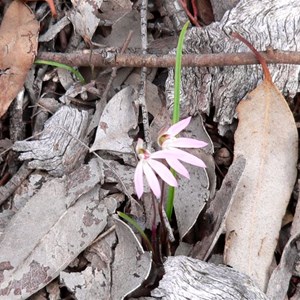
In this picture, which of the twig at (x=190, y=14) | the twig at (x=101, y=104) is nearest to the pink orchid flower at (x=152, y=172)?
the twig at (x=101, y=104)

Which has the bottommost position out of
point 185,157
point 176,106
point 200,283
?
point 200,283

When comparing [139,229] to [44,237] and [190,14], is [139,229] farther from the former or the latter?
[190,14]

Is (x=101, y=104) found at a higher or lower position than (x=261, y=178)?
higher

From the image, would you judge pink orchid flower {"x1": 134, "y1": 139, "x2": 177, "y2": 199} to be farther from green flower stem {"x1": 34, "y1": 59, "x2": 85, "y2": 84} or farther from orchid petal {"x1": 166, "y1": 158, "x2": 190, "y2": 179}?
green flower stem {"x1": 34, "y1": 59, "x2": 85, "y2": 84}

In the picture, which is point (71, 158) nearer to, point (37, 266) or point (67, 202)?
point (67, 202)

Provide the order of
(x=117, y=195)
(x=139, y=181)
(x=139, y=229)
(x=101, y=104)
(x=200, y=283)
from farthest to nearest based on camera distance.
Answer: (x=101, y=104) < (x=117, y=195) < (x=139, y=229) < (x=200, y=283) < (x=139, y=181)

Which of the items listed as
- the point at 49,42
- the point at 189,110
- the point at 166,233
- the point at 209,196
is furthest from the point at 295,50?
the point at 49,42

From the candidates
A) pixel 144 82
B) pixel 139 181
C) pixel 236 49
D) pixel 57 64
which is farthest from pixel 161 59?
pixel 139 181
